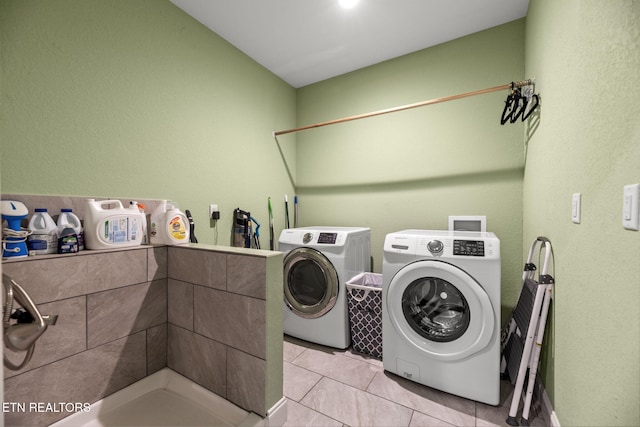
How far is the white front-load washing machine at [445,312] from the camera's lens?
1498mm

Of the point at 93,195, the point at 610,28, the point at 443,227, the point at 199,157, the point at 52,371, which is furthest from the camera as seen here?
the point at 443,227

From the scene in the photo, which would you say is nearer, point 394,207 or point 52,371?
point 52,371

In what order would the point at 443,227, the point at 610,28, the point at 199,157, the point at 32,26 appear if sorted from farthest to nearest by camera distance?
the point at 443,227, the point at 199,157, the point at 32,26, the point at 610,28

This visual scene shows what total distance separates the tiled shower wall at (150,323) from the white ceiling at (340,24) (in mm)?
1730

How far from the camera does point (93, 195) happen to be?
151cm

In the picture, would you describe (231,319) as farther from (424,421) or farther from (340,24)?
(340,24)

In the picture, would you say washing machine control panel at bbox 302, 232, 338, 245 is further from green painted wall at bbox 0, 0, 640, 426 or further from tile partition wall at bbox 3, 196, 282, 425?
tile partition wall at bbox 3, 196, 282, 425

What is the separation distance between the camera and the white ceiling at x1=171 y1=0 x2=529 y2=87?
1938 mm

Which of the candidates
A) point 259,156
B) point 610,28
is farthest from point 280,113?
point 610,28

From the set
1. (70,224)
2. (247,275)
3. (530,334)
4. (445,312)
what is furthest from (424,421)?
(70,224)

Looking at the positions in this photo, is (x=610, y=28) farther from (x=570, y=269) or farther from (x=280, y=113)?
(x=280, y=113)

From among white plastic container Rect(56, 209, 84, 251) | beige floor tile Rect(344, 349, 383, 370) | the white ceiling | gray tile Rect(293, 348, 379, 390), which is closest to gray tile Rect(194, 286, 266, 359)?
Answer: white plastic container Rect(56, 209, 84, 251)

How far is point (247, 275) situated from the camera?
128 cm

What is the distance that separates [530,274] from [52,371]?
97.6 inches
